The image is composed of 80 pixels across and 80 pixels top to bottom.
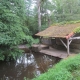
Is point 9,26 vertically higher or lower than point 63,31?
higher

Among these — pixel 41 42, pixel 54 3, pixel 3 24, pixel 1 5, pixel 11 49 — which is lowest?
pixel 41 42

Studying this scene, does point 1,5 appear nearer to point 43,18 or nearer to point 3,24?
point 3,24

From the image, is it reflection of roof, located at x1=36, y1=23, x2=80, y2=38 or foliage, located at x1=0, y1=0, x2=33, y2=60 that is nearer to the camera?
foliage, located at x1=0, y1=0, x2=33, y2=60

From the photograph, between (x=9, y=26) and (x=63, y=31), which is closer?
(x=9, y=26)

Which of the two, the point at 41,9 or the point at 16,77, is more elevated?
the point at 41,9

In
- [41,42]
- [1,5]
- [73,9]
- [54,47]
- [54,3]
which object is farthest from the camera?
[54,3]

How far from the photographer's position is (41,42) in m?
19.6

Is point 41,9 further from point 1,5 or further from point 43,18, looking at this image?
point 1,5

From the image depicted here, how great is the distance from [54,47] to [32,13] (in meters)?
10.3

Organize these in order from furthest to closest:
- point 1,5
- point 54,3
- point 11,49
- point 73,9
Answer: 1. point 54,3
2. point 73,9
3. point 11,49
4. point 1,5

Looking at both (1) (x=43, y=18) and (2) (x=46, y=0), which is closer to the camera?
(2) (x=46, y=0)

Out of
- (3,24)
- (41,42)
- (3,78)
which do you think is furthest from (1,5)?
(41,42)

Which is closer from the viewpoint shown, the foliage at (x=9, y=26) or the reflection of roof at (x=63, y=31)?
the foliage at (x=9, y=26)

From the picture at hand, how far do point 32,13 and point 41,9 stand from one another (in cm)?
189
